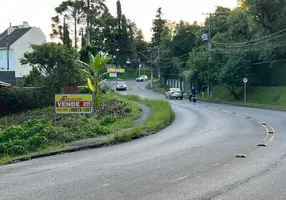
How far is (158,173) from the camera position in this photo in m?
8.15

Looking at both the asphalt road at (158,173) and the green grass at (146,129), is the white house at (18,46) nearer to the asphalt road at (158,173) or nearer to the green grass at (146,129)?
the green grass at (146,129)

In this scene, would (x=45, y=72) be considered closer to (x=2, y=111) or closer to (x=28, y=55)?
(x=28, y=55)

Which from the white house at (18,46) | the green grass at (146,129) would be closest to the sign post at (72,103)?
the green grass at (146,129)

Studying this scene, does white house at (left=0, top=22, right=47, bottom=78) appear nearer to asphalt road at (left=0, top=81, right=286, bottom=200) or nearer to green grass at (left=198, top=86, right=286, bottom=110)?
green grass at (left=198, top=86, right=286, bottom=110)

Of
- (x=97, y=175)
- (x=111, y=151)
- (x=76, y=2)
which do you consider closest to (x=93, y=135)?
(x=111, y=151)

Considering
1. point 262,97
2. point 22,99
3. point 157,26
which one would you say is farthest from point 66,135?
point 157,26

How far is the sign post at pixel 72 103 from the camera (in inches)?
648

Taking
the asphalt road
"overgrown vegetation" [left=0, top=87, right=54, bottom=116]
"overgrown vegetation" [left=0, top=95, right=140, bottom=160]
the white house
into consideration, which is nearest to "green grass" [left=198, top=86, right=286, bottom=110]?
"overgrown vegetation" [left=0, top=95, right=140, bottom=160]

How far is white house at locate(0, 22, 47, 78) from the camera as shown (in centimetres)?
6266

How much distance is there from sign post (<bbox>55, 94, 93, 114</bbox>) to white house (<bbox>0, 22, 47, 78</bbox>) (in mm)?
47744

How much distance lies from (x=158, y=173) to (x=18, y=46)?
199ft

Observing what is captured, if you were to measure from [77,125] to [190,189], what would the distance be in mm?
10364

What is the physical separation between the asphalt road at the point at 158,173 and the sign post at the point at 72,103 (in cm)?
410

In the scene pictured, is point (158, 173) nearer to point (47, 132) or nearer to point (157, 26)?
point (47, 132)
